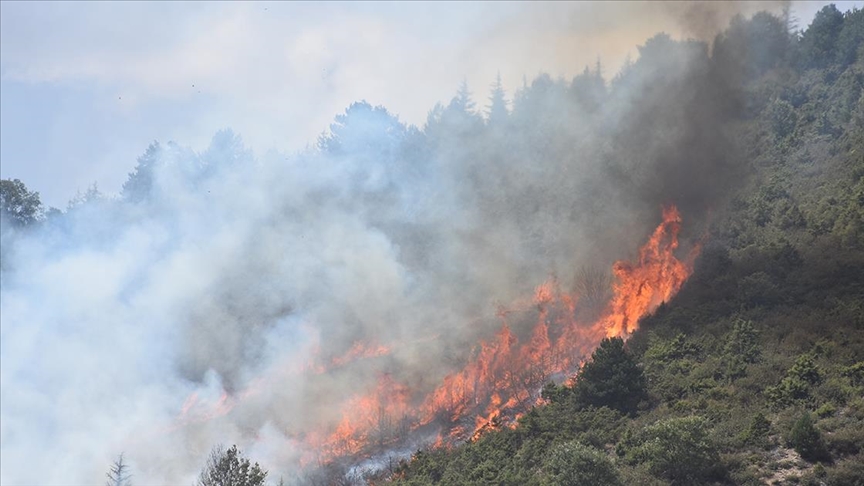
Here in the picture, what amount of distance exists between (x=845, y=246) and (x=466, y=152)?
4336cm

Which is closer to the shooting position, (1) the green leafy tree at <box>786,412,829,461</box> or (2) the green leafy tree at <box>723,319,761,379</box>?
(1) the green leafy tree at <box>786,412,829,461</box>

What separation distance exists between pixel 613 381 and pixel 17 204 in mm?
74091

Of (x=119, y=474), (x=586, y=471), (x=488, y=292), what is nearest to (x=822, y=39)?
(x=488, y=292)

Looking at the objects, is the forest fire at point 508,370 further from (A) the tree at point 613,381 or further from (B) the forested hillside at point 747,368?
Result: (A) the tree at point 613,381

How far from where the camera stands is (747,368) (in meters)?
44.2

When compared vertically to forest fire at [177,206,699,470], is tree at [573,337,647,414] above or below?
below

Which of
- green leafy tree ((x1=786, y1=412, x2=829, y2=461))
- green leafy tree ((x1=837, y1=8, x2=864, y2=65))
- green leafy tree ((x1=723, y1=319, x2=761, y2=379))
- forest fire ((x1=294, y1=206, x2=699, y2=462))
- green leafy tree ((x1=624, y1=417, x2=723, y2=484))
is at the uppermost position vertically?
green leafy tree ((x1=837, y1=8, x2=864, y2=65))

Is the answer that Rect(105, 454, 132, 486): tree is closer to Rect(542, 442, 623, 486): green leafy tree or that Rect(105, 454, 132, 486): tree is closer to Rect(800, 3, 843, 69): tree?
Rect(542, 442, 623, 486): green leafy tree

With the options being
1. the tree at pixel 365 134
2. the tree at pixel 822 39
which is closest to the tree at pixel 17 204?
the tree at pixel 365 134

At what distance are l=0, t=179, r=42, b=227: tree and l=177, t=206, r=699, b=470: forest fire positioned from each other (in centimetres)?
4406

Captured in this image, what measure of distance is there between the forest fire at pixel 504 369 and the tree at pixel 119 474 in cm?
700

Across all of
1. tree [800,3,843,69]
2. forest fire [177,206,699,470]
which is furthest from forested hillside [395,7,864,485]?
tree [800,3,843,69]

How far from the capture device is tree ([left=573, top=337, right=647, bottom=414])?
45.3 meters

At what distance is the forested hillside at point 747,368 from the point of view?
118ft
